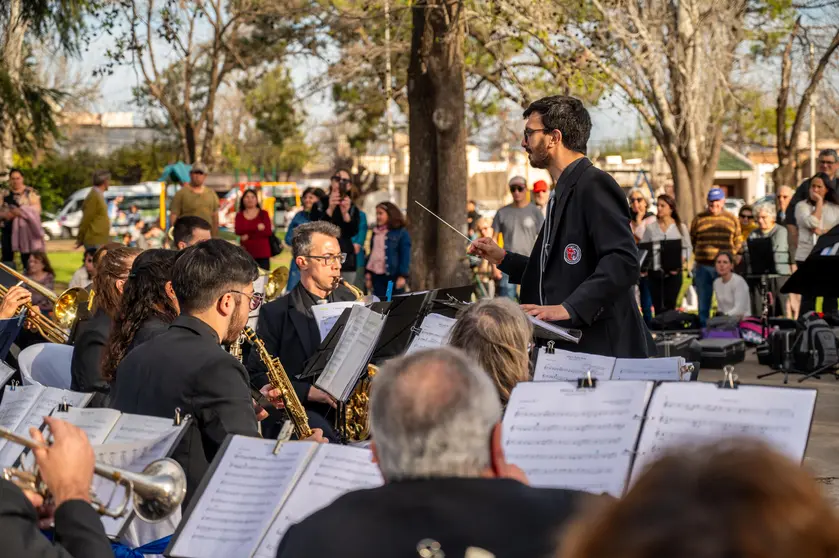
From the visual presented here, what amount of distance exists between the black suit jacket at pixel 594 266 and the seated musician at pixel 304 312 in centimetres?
140

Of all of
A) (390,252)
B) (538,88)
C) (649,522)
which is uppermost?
(538,88)

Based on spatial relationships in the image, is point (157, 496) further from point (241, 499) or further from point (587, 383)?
point (587, 383)

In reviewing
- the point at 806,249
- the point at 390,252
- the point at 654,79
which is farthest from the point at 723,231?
the point at 654,79

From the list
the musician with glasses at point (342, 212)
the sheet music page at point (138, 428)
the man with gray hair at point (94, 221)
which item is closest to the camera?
the sheet music page at point (138, 428)

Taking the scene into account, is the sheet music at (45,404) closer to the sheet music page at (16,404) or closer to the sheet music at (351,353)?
the sheet music page at (16,404)

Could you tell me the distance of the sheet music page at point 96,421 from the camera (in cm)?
332

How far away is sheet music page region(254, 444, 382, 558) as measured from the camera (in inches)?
110

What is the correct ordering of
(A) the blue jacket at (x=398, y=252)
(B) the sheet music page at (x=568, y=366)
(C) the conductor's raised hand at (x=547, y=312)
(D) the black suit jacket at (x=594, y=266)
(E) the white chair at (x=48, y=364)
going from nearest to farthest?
(B) the sheet music page at (x=568, y=366) → (C) the conductor's raised hand at (x=547, y=312) → (D) the black suit jacket at (x=594, y=266) → (E) the white chair at (x=48, y=364) → (A) the blue jacket at (x=398, y=252)

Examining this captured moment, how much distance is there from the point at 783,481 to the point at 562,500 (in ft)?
3.24

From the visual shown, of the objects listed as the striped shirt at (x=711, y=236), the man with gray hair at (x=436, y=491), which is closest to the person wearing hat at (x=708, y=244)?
the striped shirt at (x=711, y=236)

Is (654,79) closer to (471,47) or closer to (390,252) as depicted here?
(471,47)

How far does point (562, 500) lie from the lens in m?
2.15

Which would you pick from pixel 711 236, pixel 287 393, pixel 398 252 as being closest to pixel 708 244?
pixel 711 236

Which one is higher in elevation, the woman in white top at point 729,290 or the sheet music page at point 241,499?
the sheet music page at point 241,499
